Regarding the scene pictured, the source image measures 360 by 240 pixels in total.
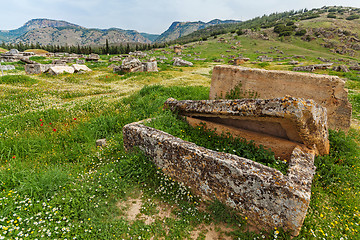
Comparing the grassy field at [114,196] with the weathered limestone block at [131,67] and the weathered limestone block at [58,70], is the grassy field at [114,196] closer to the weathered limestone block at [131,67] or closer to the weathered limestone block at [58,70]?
the weathered limestone block at [58,70]

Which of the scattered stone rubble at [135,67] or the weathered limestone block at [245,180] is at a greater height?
the scattered stone rubble at [135,67]

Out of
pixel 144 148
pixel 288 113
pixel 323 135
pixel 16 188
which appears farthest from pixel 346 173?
pixel 16 188

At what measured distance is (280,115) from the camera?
4.20 meters

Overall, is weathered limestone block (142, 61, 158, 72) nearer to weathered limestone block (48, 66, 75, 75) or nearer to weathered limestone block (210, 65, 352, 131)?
weathered limestone block (48, 66, 75, 75)

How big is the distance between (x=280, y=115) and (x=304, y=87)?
3534mm

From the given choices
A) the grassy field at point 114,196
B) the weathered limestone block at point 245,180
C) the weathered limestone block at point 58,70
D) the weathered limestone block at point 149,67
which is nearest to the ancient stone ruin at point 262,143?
the weathered limestone block at point 245,180

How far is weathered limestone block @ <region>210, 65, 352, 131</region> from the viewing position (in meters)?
6.29

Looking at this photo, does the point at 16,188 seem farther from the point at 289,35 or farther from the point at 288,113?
the point at 289,35

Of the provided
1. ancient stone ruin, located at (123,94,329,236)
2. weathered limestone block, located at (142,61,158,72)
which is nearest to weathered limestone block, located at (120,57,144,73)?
weathered limestone block, located at (142,61,158,72)

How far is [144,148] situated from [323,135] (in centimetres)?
542

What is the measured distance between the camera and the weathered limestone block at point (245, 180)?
10.3 ft

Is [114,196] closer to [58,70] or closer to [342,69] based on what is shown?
[58,70]

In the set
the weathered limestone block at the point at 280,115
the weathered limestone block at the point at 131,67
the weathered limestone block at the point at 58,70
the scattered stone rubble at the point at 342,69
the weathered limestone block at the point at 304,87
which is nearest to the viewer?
the weathered limestone block at the point at 280,115

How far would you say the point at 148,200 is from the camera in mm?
4215
